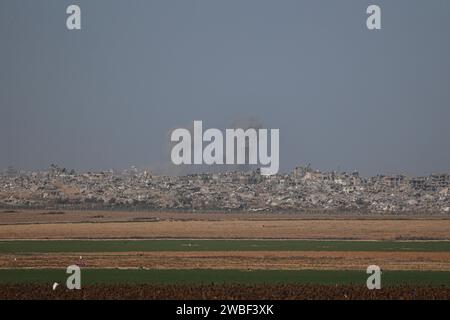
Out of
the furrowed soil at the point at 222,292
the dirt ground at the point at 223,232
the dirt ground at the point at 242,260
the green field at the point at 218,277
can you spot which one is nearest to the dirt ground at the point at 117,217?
the dirt ground at the point at 223,232

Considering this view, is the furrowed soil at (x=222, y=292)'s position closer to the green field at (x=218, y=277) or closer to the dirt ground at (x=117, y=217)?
the green field at (x=218, y=277)

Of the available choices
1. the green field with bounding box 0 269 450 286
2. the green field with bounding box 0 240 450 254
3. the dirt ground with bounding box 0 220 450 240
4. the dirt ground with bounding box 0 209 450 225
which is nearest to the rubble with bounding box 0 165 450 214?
the dirt ground with bounding box 0 209 450 225

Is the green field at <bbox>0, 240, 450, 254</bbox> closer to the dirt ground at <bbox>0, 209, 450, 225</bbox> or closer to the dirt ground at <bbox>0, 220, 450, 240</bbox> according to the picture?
the dirt ground at <bbox>0, 220, 450, 240</bbox>

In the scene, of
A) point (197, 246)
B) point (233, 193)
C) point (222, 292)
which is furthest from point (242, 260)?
point (233, 193)

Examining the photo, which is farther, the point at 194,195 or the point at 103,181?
the point at 103,181

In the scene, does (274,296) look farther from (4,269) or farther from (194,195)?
(194,195)
